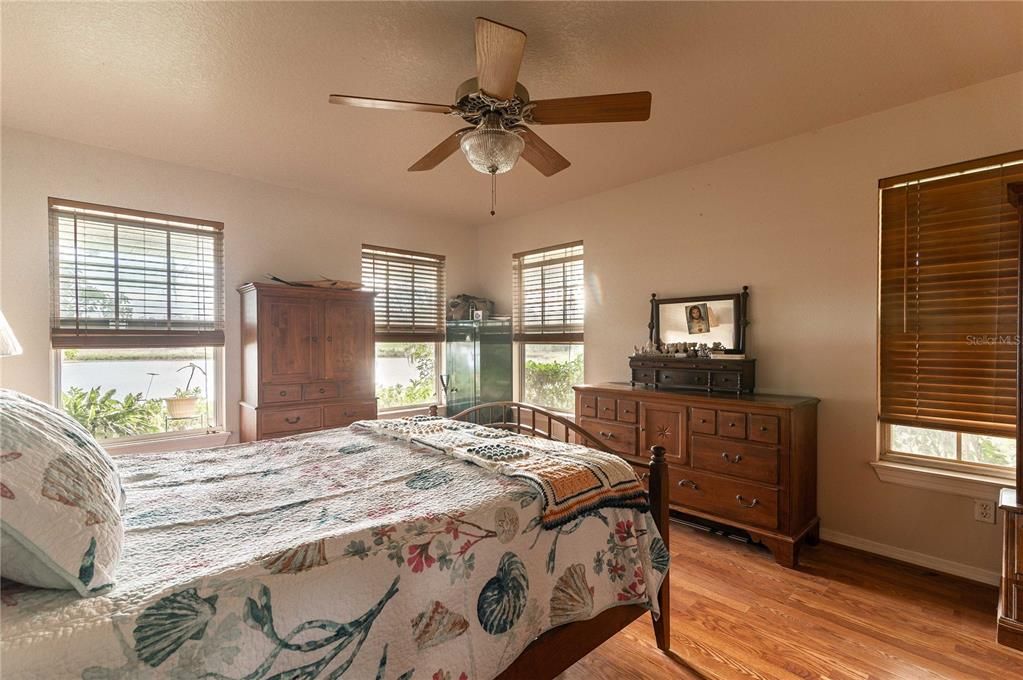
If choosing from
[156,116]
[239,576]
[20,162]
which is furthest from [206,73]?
[239,576]

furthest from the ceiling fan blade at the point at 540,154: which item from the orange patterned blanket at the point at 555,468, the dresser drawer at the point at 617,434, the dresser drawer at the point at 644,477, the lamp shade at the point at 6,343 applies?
the lamp shade at the point at 6,343

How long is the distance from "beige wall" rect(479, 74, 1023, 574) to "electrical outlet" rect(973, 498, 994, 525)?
0.09ft

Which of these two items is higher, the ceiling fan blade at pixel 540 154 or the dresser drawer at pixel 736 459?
the ceiling fan blade at pixel 540 154

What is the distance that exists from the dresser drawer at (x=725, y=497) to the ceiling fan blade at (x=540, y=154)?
6.04 ft

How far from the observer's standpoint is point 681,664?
70.4 inches

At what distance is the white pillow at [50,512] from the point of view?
80 cm

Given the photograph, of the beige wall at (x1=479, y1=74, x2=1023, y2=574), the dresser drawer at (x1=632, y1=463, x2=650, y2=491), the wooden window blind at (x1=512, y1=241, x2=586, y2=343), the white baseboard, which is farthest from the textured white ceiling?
the white baseboard

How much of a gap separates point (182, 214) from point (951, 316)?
483 centimetres

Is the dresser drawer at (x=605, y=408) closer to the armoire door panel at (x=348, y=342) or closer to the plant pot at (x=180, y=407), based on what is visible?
the armoire door panel at (x=348, y=342)

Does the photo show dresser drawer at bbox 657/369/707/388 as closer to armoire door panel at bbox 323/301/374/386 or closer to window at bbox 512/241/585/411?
window at bbox 512/241/585/411

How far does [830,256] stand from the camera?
280 cm

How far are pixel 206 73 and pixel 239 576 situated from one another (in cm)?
230

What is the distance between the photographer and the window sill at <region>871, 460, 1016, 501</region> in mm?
2301

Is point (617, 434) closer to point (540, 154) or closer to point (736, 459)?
point (736, 459)
